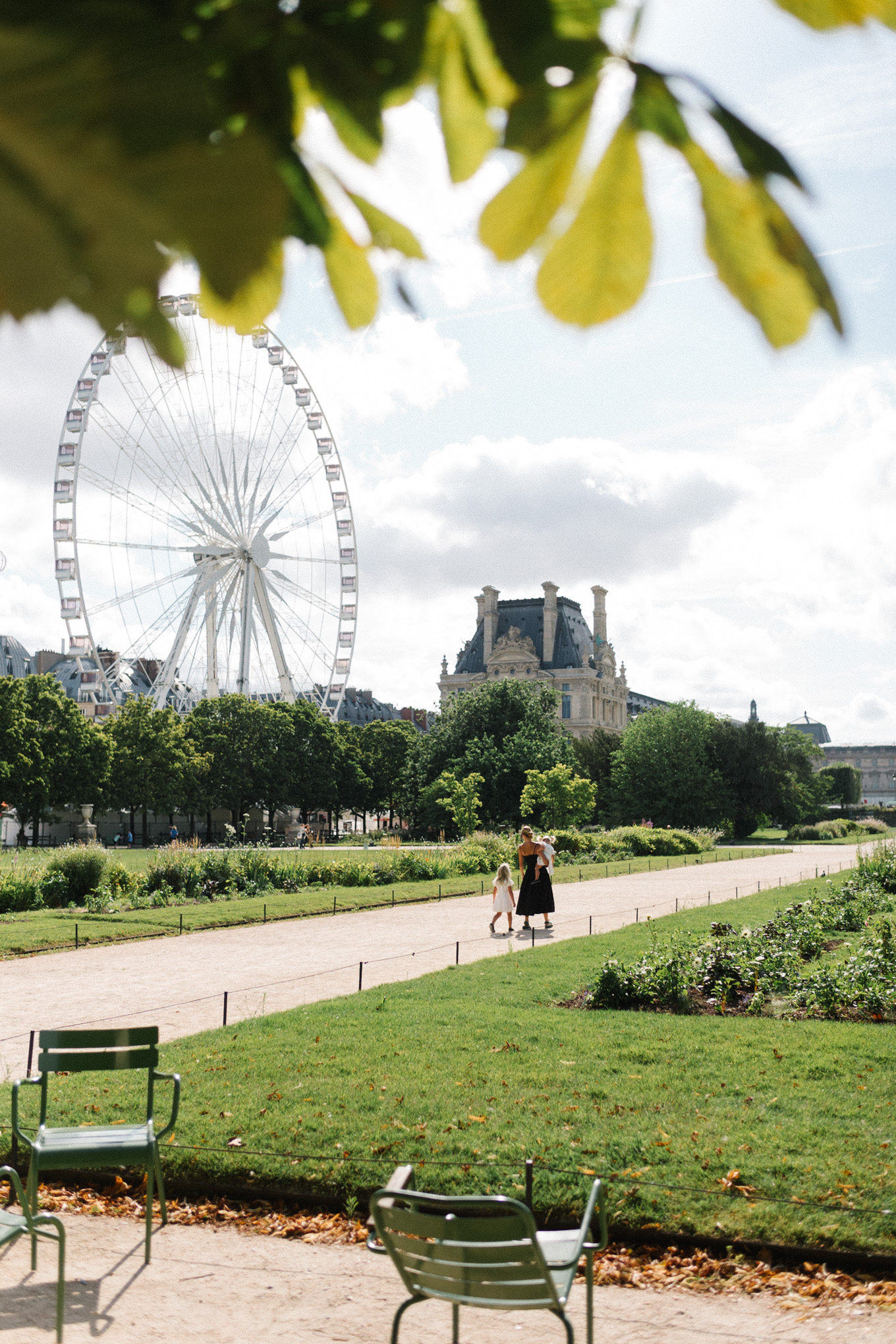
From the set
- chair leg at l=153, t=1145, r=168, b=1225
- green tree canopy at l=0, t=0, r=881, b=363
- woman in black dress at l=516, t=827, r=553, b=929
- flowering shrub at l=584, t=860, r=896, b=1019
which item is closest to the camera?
green tree canopy at l=0, t=0, r=881, b=363

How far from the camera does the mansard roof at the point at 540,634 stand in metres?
100

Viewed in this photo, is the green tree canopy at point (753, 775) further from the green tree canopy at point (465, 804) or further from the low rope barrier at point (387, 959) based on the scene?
the low rope barrier at point (387, 959)

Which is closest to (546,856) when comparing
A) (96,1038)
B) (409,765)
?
(96,1038)

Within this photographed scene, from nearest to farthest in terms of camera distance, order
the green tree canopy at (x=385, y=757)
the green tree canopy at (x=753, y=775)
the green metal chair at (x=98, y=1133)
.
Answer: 1. the green metal chair at (x=98, y=1133)
2. the green tree canopy at (x=753, y=775)
3. the green tree canopy at (x=385, y=757)

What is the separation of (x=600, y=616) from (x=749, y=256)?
105046mm

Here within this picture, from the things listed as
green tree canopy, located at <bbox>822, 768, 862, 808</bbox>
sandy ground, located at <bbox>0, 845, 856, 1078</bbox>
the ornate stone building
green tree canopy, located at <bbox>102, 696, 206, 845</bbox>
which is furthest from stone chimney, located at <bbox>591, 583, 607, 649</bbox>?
sandy ground, located at <bbox>0, 845, 856, 1078</bbox>

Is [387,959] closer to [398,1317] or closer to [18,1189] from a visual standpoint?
[18,1189]

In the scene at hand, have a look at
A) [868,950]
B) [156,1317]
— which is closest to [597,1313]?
[156,1317]

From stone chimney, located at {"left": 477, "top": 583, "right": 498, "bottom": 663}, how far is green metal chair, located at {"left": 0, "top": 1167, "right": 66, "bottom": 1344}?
315 feet

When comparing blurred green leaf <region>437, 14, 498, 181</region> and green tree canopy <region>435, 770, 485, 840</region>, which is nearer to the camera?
blurred green leaf <region>437, 14, 498, 181</region>

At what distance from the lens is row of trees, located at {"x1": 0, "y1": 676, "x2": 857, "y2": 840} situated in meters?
45.8

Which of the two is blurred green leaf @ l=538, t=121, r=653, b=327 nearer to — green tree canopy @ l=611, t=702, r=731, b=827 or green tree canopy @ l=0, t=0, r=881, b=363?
green tree canopy @ l=0, t=0, r=881, b=363

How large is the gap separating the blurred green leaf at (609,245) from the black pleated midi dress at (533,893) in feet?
58.1

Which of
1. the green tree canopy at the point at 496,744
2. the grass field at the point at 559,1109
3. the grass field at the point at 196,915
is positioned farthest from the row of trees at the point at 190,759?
the grass field at the point at 559,1109
